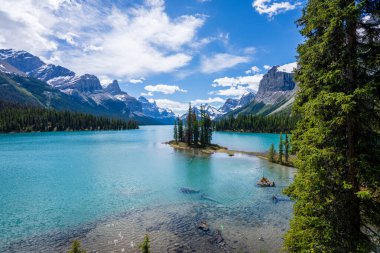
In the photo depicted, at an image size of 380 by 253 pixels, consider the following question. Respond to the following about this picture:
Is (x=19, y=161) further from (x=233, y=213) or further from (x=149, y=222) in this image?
(x=233, y=213)

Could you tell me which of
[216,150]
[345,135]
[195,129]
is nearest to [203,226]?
[345,135]

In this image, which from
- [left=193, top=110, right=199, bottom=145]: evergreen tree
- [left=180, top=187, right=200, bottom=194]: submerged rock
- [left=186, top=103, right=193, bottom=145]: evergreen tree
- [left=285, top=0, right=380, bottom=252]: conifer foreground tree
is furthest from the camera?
[left=186, top=103, right=193, bottom=145]: evergreen tree

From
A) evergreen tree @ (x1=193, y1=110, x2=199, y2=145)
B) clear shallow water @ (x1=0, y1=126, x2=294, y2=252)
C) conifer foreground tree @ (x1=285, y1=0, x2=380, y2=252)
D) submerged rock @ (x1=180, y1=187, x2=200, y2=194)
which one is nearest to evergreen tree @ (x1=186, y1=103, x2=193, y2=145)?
evergreen tree @ (x1=193, y1=110, x2=199, y2=145)

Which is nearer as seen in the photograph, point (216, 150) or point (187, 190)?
point (187, 190)

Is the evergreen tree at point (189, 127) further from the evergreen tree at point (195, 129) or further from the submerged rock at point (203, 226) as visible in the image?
the submerged rock at point (203, 226)

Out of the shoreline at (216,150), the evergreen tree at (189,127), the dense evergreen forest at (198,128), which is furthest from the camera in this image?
the evergreen tree at (189,127)

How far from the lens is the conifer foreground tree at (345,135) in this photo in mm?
11367

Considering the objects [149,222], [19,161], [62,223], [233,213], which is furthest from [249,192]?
[19,161]

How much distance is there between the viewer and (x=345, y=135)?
12484 millimetres

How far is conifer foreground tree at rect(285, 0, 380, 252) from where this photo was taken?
11.4 m

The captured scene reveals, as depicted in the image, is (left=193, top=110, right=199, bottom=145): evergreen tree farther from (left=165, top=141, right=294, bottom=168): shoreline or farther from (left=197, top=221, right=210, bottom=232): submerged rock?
(left=197, top=221, right=210, bottom=232): submerged rock

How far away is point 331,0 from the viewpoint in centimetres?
1234

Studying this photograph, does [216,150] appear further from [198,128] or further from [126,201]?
[126,201]

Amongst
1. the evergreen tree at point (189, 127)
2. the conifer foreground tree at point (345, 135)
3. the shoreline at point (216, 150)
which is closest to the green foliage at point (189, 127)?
the evergreen tree at point (189, 127)
